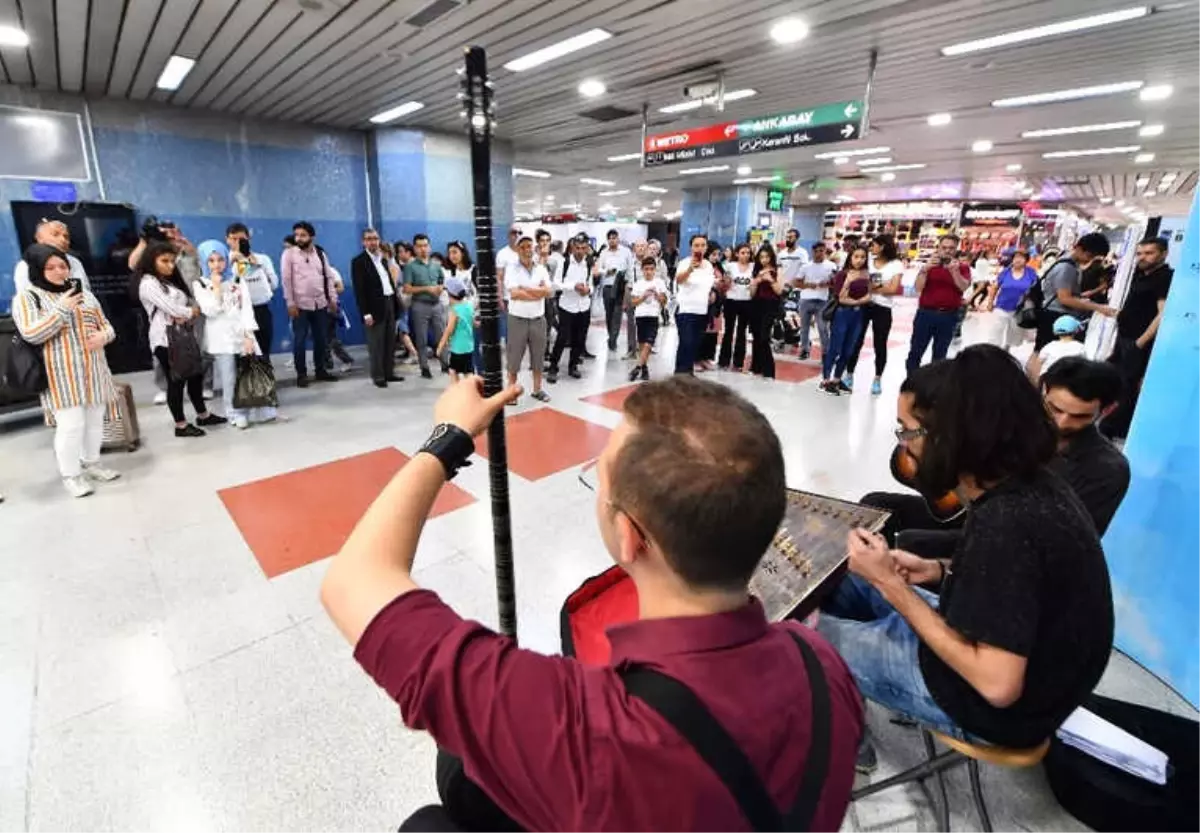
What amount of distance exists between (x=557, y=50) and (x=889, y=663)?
17.4ft

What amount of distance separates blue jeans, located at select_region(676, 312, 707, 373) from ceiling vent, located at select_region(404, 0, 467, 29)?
3.36 meters

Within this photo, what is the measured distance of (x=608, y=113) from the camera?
7.16 metres

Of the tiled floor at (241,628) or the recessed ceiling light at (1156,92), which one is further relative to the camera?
the recessed ceiling light at (1156,92)

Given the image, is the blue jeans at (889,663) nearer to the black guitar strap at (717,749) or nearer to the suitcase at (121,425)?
the black guitar strap at (717,749)

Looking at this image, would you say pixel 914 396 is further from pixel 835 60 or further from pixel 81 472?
pixel 835 60

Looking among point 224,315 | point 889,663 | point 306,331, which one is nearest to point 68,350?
point 224,315

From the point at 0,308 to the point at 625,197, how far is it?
15.8m

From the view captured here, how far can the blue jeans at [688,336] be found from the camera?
19.6 ft

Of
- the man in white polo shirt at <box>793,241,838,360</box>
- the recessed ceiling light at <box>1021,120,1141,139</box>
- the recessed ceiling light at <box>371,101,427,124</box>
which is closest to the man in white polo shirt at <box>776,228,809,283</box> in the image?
the man in white polo shirt at <box>793,241,838,360</box>

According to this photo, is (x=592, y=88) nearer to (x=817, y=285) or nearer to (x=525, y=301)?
(x=525, y=301)

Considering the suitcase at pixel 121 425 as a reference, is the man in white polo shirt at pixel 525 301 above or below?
above

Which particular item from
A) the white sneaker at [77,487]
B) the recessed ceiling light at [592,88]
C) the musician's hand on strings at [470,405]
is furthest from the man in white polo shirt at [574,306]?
the musician's hand on strings at [470,405]

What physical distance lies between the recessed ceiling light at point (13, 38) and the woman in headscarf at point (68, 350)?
9.34 ft

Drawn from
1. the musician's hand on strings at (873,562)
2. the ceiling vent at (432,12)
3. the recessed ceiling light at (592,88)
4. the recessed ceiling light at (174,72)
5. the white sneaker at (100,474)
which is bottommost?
the white sneaker at (100,474)
